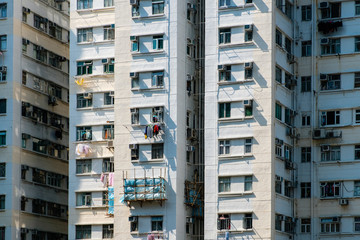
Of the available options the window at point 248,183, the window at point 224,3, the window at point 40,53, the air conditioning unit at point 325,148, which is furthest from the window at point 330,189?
the window at point 40,53

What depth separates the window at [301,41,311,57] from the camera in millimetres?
57812

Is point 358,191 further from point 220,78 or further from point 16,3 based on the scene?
point 16,3

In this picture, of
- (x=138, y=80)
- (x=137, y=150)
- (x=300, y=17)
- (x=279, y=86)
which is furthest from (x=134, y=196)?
(x=300, y=17)

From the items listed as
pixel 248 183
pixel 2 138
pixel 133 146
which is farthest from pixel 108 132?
pixel 248 183

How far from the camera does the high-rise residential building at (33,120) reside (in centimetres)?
5869

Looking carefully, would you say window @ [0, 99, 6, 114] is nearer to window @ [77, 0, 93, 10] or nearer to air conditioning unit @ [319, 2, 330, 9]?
window @ [77, 0, 93, 10]

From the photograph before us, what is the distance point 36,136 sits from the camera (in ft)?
200

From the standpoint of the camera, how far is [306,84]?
189ft

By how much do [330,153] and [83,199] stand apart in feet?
46.3

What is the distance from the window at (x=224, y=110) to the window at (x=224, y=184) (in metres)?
3.34

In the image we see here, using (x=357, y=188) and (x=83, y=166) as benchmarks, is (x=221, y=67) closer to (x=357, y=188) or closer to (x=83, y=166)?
(x=357, y=188)

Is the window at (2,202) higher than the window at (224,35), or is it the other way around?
the window at (224,35)

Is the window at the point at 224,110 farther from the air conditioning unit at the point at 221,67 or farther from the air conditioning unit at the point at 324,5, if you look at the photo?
the air conditioning unit at the point at 324,5

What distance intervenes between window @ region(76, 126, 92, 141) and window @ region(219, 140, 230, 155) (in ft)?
27.5
